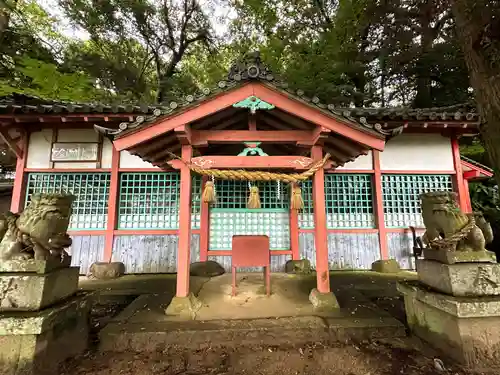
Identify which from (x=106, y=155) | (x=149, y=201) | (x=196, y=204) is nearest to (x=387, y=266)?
(x=196, y=204)

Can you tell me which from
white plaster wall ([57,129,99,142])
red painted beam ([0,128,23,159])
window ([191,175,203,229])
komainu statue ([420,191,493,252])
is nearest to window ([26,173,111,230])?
red painted beam ([0,128,23,159])

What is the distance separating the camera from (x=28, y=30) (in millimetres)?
11641

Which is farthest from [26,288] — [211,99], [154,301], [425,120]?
[425,120]

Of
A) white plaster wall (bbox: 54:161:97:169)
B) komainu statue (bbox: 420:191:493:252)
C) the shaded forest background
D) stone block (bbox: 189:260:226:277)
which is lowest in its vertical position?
stone block (bbox: 189:260:226:277)

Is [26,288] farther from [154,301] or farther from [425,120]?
[425,120]

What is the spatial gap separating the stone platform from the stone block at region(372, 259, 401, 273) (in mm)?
2936

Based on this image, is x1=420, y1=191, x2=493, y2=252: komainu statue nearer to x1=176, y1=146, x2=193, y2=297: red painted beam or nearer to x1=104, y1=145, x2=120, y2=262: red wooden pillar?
x1=176, y1=146, x2=193, y2=297: red painted beam

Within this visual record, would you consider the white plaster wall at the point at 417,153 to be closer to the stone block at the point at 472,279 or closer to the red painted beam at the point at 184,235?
the stone block at the point at 472,279

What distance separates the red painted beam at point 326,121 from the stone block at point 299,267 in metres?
3.84

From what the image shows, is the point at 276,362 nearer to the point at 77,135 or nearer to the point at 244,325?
the point at 244,325

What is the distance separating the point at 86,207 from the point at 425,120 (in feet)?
32.6

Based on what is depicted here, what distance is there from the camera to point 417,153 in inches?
309

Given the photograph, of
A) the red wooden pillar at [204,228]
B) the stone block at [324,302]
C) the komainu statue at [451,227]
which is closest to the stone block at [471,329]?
the komainu statue at [451,227]

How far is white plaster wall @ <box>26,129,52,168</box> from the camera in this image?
286 inches
